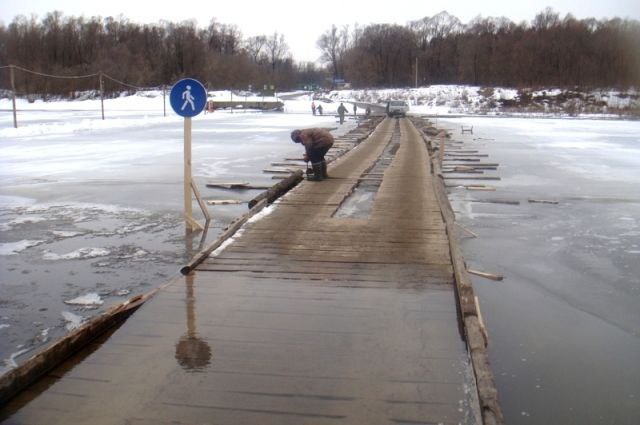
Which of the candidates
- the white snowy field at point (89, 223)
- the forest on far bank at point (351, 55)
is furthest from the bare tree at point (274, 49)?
the white snowy field at point (89, 223)

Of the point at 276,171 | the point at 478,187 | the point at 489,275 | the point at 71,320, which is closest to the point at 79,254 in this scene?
the point at 71,320

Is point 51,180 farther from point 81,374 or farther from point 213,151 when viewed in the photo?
point 81,374

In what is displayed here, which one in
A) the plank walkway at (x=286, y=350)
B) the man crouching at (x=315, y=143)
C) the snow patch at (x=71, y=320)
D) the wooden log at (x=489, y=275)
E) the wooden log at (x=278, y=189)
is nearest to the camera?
the plank walkway at (x=286, y=350)

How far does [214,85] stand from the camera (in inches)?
3238

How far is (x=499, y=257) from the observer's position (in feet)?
23.6

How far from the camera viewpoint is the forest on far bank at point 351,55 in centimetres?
7856

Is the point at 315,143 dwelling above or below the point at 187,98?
below

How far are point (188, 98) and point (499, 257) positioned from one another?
4.63 m

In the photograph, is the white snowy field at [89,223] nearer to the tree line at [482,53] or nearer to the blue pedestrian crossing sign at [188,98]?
the blue pedestrian crossing sign at [188,98]

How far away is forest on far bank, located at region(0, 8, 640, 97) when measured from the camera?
258 feet

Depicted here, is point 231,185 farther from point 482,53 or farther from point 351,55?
point 351,55

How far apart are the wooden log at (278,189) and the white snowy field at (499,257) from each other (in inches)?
19.5

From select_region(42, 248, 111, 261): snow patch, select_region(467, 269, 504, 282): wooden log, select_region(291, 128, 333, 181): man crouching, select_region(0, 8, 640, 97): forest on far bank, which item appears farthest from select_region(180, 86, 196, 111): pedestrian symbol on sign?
select_region(0, 8, 640, 97): forest on far bank

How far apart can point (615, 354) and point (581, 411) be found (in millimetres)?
1007
